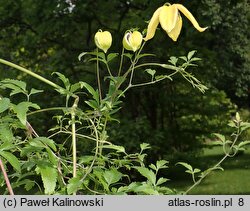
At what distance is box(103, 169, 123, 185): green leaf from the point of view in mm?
1070

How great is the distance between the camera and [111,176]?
1.08 metres

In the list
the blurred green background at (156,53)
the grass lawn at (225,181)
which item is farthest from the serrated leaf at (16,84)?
the grass lawn at (225,181)

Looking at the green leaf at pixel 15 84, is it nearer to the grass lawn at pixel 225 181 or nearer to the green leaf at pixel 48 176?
the green leaf at pixel 48 176

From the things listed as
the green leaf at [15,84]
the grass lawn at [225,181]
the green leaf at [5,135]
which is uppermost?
the green leaf at [15,84]

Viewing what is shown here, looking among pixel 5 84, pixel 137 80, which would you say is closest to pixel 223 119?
pixel 137 80

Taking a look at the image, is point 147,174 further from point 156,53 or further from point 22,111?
point 156,53

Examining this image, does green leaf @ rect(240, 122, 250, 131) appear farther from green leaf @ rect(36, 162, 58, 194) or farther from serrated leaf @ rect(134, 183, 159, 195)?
green leaf @ rect(36, 162, 58, 194)

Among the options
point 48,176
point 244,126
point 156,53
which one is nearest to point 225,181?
point 156,53

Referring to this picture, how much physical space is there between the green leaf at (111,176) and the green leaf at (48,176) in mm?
168

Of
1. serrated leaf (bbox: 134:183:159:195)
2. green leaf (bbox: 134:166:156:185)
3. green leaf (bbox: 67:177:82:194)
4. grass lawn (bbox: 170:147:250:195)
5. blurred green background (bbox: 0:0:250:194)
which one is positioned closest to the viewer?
green leaf (bbox: 67:177:82:194)

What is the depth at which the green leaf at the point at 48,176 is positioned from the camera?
89cm

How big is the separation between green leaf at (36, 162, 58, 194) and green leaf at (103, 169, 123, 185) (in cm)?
17

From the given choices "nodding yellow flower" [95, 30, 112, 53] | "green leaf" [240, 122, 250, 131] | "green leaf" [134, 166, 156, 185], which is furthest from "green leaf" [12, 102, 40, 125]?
"green leaf" [240, 122, 250, 131]

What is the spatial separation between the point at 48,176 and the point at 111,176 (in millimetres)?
202
